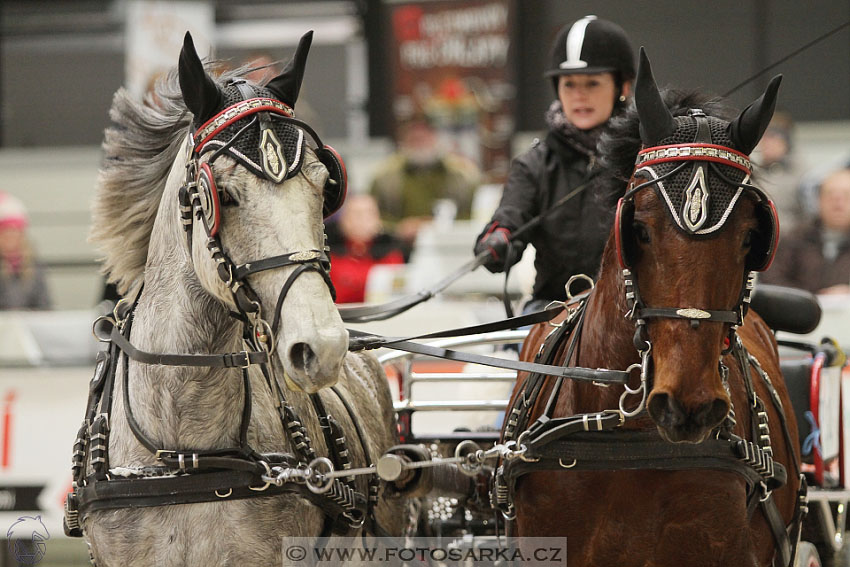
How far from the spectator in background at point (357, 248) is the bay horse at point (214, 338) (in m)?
5.02

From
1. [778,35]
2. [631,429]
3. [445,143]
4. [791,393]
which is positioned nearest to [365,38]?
[445,143]

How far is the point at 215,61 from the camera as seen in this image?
140 inches

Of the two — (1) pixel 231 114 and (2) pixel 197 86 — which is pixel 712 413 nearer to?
(1) pixel 231 114

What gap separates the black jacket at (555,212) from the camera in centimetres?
446

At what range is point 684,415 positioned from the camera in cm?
283

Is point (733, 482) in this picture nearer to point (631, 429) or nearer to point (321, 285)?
point (631, 429)

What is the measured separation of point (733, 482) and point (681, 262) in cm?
77

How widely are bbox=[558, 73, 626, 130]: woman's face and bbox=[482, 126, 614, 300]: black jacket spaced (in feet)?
0.39

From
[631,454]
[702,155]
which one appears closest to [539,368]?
[631,454]

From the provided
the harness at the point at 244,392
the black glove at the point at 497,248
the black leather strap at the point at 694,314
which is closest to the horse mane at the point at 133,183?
the harness at the point at 244,392

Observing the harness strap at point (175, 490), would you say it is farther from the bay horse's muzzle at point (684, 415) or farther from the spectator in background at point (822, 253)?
the spectator in background at point (822, 253)

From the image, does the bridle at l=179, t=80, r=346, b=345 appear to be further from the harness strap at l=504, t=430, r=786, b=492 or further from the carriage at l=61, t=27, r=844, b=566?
the harness strap at l=504, t=430, r=786, b=492

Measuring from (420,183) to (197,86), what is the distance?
742cm

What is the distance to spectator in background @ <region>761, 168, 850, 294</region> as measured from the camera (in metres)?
7.88
